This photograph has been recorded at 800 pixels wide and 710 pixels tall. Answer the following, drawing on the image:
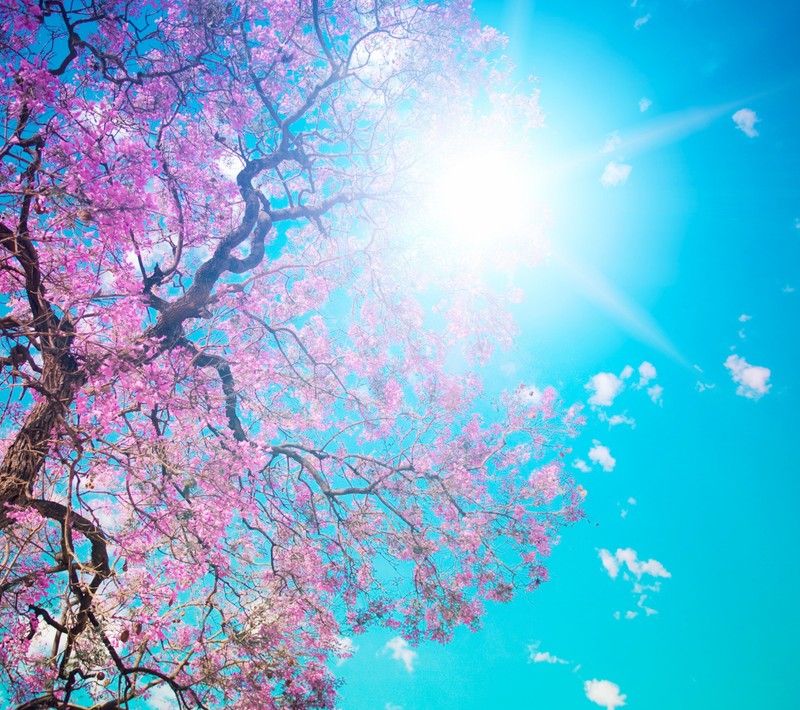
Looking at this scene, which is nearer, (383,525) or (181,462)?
(181,462)

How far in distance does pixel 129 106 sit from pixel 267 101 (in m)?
1.75

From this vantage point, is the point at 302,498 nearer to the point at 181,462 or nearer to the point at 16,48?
the point at 181,462

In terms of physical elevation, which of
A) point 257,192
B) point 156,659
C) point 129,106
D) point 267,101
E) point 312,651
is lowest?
point 156,659

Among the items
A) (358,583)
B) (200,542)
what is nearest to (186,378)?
(200,542)

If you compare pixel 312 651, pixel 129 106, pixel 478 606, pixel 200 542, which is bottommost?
pixel 312 651

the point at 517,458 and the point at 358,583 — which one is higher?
the point at 517,458

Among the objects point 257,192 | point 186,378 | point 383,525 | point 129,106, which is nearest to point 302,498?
point 383,525

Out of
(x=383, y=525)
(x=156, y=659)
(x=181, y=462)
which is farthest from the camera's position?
(x=383, y=525)

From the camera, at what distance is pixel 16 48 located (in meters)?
3.84

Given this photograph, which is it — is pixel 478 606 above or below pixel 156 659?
above

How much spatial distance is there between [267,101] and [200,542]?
18.5ft

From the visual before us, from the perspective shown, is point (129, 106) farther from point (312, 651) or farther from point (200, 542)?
point (312, 651)

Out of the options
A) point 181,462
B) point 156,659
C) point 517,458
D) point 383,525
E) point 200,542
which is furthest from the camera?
point 517,458

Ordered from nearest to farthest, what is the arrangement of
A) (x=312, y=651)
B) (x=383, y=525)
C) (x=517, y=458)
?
1. (x=312, y=651)
2. (x=383, y=525)
3. (x=517, y=458)
